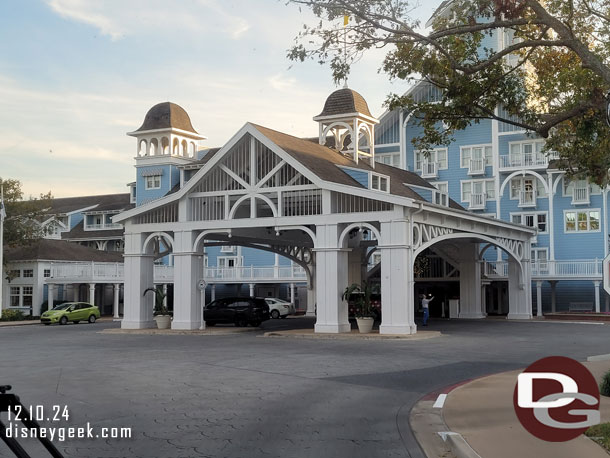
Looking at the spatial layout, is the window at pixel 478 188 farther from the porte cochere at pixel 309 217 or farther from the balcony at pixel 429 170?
the porte cochere at pixel 309 217

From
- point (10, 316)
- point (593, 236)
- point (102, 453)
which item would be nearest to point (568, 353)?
point (102, 453)

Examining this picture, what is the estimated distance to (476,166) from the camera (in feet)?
180

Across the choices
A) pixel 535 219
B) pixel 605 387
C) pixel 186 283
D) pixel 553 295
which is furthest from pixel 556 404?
pixel 535 219

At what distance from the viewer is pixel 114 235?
6975cm

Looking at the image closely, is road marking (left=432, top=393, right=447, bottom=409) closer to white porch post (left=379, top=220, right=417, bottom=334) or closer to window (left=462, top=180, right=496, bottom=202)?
white porch post (left=379, top=220, right=417, bottom=334)

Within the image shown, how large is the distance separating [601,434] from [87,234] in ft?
218

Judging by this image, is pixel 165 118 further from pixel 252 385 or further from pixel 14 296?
pixel 252 385

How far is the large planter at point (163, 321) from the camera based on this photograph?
3625 cm

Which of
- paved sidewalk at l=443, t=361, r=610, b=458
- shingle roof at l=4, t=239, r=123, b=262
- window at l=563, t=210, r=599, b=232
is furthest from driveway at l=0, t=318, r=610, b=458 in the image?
shingle roof at l=4, t=239, r=123, b=262

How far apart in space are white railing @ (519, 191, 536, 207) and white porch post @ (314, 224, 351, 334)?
958 inches

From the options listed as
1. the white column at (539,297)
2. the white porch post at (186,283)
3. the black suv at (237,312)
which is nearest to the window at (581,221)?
the white column at (539,297)

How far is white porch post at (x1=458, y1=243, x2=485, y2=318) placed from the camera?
46.4 m

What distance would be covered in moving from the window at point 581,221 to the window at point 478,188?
526cm

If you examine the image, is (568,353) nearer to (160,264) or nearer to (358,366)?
(358,366)
